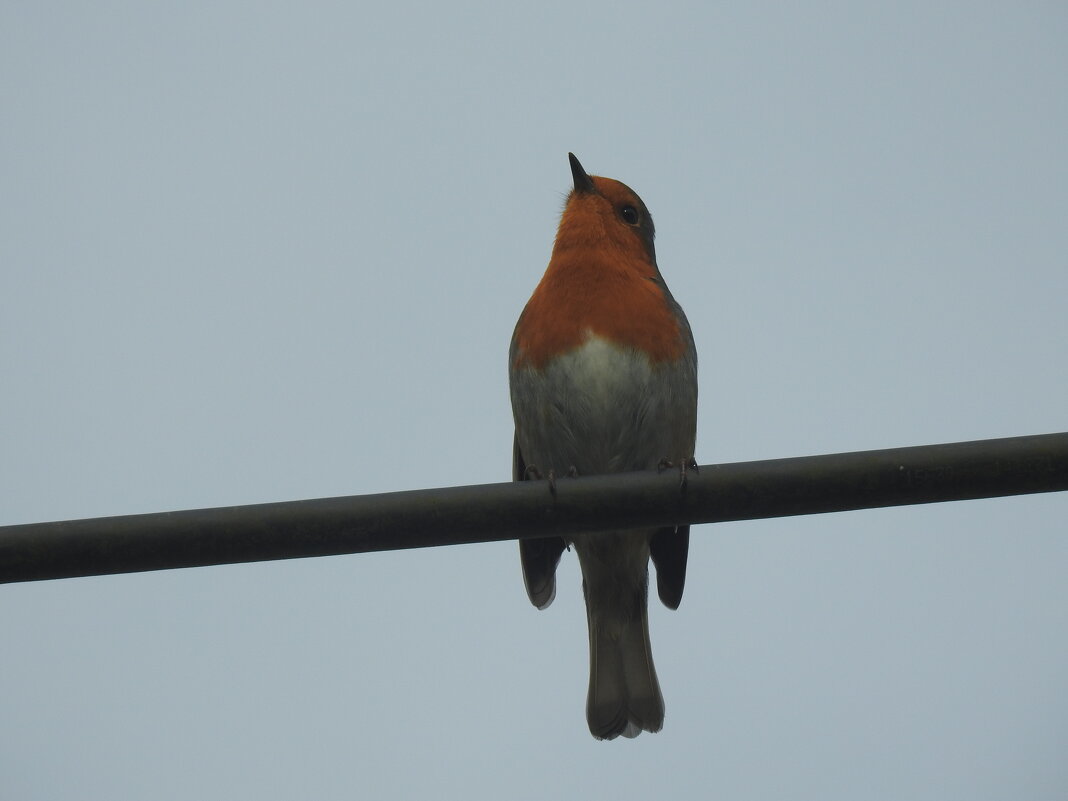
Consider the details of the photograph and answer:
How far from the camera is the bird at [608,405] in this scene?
14.8 ft

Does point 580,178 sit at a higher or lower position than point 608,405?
higher

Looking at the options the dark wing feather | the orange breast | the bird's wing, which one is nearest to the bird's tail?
the dark wing feather

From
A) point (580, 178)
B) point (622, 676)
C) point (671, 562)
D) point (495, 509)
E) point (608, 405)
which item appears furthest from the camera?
point (580, 178)

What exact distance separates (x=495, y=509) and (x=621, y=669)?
2.66m

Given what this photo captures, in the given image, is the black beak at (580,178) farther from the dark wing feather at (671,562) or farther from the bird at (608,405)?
the dark wing feather at (671,562)

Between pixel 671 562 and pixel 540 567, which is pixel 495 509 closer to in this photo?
pixel 540 567

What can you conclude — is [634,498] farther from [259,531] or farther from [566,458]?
[566,458]

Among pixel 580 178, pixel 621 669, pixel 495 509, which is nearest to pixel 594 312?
pixel 580 178

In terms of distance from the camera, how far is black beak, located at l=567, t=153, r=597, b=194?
17.6 ft

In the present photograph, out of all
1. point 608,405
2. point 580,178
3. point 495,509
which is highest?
point 580,178

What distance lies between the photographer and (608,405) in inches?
177

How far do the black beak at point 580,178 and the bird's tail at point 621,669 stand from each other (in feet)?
6.06

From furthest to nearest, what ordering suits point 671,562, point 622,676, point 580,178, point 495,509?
point 580,178
point 671,562
point 622,676
point 495,509

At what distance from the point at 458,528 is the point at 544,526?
21 centimetres
